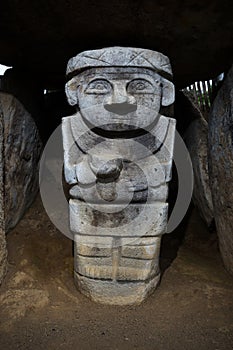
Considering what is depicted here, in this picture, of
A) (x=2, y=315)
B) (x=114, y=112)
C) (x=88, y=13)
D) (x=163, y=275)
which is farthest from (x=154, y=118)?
(x=2, y=315)

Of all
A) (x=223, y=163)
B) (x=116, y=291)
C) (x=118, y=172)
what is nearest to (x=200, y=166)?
(x=223, y=163)

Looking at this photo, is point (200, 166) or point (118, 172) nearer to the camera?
point (118, 172)

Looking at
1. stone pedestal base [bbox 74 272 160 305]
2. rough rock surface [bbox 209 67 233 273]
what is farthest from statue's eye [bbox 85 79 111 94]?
stone pedestal base [bbox 74 272 160 305]

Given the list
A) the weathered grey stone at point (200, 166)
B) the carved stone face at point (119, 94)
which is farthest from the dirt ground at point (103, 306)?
the carved stone face at point (119, 94)

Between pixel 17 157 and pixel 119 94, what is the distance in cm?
127

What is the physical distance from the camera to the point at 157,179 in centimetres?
246

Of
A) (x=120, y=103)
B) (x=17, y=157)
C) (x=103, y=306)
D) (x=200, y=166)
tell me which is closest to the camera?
(x=120, y=103)

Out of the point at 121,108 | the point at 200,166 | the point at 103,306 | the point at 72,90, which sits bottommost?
the point at 103,306

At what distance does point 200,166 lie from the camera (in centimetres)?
331

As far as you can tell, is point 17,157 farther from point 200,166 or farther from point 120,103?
point 200,166

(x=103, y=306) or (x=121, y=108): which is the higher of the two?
(x=121, y=108)

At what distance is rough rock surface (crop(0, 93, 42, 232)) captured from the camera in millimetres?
3025

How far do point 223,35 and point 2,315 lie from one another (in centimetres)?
246

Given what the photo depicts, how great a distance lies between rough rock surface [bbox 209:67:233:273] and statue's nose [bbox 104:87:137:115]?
791 millimetres
